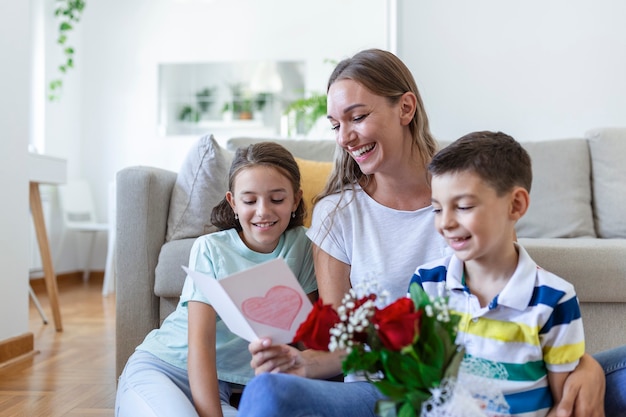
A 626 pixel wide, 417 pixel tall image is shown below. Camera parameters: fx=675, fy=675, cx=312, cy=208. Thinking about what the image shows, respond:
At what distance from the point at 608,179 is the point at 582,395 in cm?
186

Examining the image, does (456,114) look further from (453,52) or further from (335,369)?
(335,369)

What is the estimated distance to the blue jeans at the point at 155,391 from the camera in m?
1.41

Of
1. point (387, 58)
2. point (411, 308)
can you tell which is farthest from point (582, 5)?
point (411, 308)

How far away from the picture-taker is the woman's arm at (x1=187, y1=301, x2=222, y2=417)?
143 cm

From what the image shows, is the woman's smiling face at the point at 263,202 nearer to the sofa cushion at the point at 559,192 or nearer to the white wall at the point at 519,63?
the sofa cushion at the point at 559,192

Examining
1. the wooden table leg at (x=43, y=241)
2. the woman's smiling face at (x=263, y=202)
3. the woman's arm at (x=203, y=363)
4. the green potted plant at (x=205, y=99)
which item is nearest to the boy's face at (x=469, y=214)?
the woman's smiling face at (x=263, y=202)

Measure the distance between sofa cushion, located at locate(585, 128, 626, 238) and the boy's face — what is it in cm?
174

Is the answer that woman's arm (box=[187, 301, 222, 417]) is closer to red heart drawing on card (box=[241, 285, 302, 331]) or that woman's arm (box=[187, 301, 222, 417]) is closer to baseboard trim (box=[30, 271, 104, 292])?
red heart drawing on card (box=[241, 285, 302, 331])

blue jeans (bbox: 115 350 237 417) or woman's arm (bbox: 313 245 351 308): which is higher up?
woman's arm (bbox: 313 245 351 308)

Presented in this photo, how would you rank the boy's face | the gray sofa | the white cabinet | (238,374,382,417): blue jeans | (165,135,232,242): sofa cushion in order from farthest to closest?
the white cabinet → (165,135,232,242): sofa cushion → the gray sofa → the boy's face → (238,374,382,417): blue jeans

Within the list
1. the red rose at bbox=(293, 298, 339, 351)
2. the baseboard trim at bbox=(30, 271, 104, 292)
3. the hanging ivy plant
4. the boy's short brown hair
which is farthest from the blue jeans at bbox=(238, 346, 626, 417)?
the hanging ivy plant

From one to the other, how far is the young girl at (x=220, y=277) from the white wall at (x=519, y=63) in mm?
1820

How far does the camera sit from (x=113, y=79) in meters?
6.66

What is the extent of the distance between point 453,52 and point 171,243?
178 centimetres
